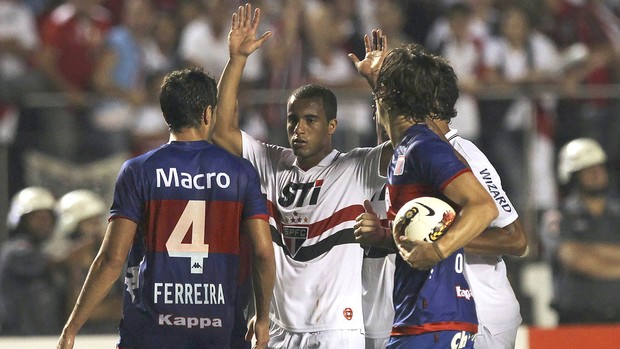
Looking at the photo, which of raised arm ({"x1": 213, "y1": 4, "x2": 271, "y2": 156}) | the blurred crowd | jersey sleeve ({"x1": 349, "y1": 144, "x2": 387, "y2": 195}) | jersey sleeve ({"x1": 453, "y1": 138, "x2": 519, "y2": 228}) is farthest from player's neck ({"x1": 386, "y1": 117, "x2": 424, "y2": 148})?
the blurred crowd

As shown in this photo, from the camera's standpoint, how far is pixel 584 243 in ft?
35.2

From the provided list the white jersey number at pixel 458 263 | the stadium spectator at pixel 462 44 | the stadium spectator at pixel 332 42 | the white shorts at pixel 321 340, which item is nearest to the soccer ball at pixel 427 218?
the white jersey number at pixel 458 263

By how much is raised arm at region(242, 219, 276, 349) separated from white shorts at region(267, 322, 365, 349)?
2.09 feet

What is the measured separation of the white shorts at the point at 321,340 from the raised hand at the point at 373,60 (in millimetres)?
1364

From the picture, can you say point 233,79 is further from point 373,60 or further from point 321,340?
point 321,340

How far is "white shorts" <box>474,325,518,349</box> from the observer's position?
6.06 metres

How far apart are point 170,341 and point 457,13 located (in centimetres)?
808

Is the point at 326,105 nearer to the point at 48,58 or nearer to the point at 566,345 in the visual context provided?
the point at 566,345

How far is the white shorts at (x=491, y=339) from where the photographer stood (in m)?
6.06

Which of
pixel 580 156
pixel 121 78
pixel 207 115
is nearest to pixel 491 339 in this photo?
pixel 207 115

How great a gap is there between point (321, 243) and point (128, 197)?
1217mm

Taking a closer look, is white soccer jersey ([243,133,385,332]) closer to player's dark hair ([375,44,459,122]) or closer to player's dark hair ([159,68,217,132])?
player's dark hair ([159,68,217,132])

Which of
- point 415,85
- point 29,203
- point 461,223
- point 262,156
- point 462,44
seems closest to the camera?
point 461,223

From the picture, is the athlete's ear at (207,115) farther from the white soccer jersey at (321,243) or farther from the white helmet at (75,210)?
the white helmet at (75,210)
